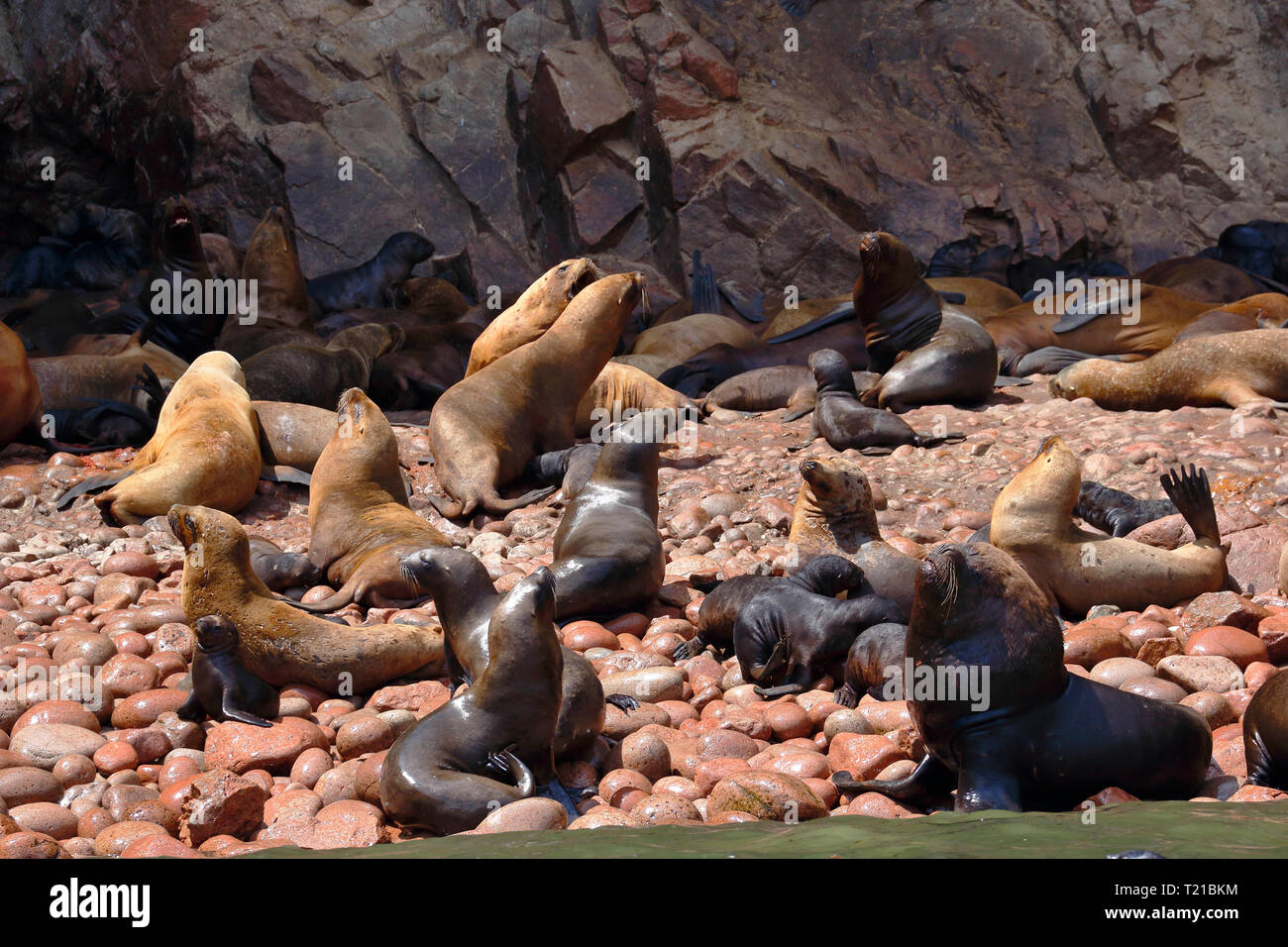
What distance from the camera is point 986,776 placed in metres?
3.21

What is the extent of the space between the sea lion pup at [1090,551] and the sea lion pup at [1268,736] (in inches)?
62.1

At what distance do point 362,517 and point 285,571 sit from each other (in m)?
0.52

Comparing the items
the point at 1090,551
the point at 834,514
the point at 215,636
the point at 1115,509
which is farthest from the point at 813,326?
the point at 215,636

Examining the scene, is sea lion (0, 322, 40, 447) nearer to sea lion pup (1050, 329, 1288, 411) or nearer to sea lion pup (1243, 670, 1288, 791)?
sea lion pup (1050, 329, 1288, 411)

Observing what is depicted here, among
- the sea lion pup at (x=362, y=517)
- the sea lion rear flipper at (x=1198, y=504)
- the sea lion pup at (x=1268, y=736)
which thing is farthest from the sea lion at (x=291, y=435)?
the sea lion pup at (x=1268, y=736)

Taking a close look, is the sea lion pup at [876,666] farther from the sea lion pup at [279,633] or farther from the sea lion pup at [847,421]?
the sea lion pup at [847,421]

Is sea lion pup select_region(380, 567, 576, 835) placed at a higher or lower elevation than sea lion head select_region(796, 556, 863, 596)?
lower

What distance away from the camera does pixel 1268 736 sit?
330cm

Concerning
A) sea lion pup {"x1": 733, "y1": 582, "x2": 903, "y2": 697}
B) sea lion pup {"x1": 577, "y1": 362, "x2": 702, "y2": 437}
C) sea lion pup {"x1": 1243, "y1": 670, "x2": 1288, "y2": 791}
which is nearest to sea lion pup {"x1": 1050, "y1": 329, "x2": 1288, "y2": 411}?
sea lion pup {"x1": 577, "y1": 362, "x2": 702, "y2": 437}

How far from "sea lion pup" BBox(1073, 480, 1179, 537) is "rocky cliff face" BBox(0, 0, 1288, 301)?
9230mm

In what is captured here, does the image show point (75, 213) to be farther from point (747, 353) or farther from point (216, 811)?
point (216, 811)

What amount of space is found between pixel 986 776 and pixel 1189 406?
5605 millimetres

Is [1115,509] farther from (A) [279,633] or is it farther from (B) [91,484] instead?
(B) [91,484]

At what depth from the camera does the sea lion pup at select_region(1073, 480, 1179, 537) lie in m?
5.77
